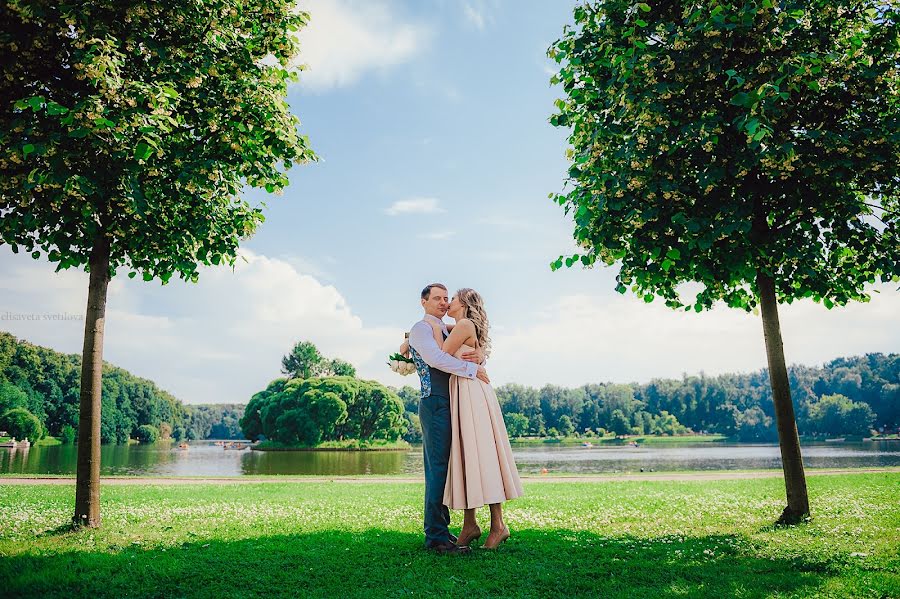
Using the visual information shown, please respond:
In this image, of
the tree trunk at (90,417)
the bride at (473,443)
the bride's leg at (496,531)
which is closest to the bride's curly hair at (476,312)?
the bride at (473,443)

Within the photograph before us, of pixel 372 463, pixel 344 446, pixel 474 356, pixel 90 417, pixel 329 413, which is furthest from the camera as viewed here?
pixel 344 446

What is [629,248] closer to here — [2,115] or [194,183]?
[194,183]

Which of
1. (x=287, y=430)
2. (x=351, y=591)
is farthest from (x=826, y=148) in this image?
(x=287, y=430)

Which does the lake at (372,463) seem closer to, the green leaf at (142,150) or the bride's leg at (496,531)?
the bride's leg at (496,531)

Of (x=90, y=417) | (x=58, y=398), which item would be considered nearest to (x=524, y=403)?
(x=58, y=398)

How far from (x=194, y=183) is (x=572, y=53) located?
572 cm

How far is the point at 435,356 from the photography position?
672 centimetres

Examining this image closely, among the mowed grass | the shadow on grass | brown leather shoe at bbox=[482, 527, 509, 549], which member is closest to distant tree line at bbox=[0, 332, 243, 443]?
the mowed grass

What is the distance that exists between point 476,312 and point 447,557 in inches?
108

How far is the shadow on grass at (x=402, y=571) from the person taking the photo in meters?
5.41

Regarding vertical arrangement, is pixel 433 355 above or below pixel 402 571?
above

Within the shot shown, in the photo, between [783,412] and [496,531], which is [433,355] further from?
[783,412]

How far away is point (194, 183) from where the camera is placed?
7578 millimetres

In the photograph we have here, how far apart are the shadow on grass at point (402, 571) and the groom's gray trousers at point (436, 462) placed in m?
0.32
